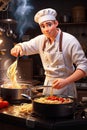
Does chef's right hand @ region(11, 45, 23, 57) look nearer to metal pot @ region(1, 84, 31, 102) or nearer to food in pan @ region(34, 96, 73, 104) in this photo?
metal pot @ region(1, 84, 31, 102)

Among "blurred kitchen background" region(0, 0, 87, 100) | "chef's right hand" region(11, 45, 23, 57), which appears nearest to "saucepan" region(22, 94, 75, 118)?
"chef's right hand" region(11, 45, 23, 57)

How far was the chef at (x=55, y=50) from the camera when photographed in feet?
9.17

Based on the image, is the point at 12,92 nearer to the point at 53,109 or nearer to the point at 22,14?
the point at 53,109

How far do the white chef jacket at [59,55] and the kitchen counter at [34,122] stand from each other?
2.52 feet

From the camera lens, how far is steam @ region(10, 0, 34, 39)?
5699 millimetres

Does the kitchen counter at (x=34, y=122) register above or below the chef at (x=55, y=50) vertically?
below

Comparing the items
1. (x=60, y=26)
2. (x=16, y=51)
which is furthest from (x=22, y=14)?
(x=16, y=51)

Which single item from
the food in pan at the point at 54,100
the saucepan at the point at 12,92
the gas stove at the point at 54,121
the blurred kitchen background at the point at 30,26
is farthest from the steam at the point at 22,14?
the gas stove at the point at 54,121

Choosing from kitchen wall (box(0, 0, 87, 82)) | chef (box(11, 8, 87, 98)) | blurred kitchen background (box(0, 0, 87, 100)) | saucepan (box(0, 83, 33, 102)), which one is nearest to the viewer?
saucepan (box(0, 83, 33, 102))

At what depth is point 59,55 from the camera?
291 cm

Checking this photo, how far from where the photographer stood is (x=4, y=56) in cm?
557

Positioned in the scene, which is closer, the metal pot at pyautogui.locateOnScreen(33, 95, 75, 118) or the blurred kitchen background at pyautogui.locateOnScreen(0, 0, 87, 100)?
the metal pot at pyautogui.locateOnScreen(33, 95, 75, 118)

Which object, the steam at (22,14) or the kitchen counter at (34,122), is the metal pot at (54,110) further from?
the steam at (22,14)

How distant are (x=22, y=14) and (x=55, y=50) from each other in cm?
303
